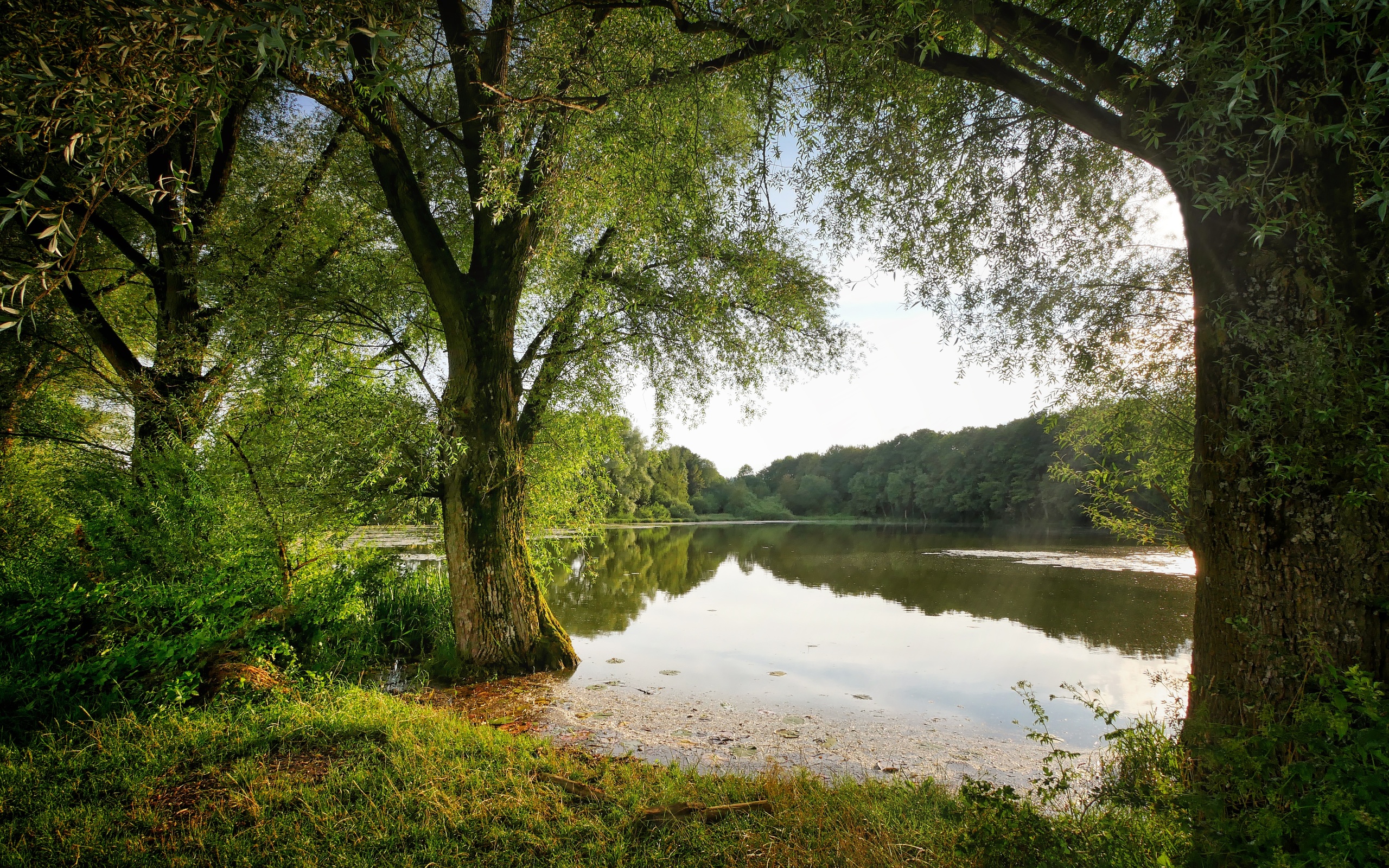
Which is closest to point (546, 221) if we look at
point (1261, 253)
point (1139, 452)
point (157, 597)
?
point (157, 597)

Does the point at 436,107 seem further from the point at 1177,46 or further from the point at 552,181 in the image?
the point at 1177,46

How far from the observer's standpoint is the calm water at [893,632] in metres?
7.64

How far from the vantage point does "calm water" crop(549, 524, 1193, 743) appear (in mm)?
7637

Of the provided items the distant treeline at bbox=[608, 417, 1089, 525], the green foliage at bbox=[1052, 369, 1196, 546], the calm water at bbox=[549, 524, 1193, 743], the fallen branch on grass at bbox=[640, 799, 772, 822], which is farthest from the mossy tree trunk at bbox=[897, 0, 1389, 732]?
the distant treeline at bbox=[608, 417, 1089, 525]

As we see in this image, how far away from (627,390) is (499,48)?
5522 millimetres

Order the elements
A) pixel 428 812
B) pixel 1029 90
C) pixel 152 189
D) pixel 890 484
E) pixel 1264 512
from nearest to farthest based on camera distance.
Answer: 1. pixel 152 189
2. pixel 1264 512
3. pixel 428 812
4. pixel 1029 90
5. pixel 890 484

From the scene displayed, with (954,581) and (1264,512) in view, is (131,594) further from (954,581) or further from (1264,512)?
(954,581)

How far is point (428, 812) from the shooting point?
328 cm

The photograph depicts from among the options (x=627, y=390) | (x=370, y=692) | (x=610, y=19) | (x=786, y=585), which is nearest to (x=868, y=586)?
(x=786, y=585)

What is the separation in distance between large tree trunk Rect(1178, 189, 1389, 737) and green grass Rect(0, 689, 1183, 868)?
3.12ft

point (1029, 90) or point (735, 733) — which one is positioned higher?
point (1029, 90)

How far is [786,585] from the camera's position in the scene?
17812mm

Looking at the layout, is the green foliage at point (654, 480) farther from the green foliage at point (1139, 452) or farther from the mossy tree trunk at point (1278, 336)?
the mossy tree trunk at point (1278, 336)

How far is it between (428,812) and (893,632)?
32.0 feet
